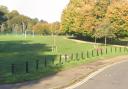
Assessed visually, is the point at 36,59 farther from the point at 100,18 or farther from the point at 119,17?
the point at 100,18

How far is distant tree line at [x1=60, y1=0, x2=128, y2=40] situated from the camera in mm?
70938

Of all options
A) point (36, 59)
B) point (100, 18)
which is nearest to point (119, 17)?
point (100, 18)

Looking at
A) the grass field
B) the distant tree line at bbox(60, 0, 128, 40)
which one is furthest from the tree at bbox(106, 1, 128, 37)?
the grass field

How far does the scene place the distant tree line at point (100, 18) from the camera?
7094 cm

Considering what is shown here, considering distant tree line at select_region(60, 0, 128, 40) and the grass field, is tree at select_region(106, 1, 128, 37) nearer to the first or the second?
distant tree line at select_region(60, 0, 128, 40)

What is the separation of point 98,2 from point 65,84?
57898 mm

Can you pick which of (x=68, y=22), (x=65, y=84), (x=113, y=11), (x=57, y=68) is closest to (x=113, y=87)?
(x=65, y=84)

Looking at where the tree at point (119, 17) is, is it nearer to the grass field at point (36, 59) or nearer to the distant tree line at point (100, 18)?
the distant tree line at point (100, 18)

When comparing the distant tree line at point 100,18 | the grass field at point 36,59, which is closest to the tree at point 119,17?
the distant tree line at point 100,18

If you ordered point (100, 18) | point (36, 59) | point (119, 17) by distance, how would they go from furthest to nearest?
point (100, 18), point (119, 17), point (36, 59)

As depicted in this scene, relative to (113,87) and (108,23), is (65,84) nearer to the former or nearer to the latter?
(113,87)

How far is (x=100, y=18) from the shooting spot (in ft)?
253

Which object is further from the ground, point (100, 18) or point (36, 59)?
point (100, 18)

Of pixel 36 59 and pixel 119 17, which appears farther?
pixel 119 17
